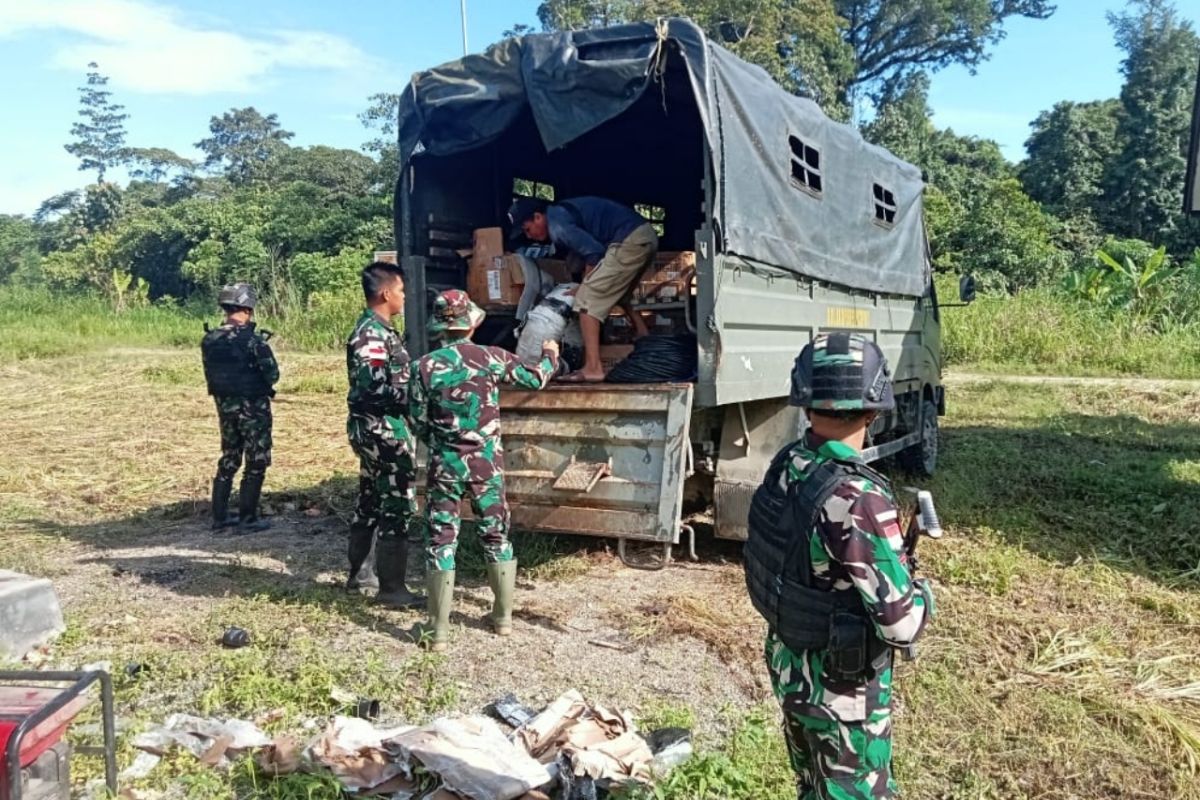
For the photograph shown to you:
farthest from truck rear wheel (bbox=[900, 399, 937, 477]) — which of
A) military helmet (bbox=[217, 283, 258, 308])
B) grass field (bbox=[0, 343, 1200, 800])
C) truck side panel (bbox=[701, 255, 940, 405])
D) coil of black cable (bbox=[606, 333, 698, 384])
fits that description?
military helmet (bbox=[217, 283, 258, 308])

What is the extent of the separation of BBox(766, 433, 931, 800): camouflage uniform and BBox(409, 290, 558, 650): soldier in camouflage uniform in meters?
2.28

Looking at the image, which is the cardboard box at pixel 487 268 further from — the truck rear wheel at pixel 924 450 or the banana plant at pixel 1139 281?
the banana plant at pixel 1139 281

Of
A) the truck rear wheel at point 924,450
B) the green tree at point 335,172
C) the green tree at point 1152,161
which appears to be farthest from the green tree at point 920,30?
the truck rear wheel at point 924,450

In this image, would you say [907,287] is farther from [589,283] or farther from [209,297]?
[209,297]

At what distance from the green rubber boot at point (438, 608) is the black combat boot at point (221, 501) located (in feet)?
10.1

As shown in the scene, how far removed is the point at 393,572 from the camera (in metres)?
5.15

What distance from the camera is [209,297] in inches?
1141

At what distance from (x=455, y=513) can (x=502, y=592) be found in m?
0.44

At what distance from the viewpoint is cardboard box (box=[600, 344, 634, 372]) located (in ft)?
18.9

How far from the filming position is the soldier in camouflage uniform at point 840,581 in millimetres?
2152

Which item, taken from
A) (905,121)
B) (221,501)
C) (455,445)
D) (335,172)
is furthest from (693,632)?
(335,172)

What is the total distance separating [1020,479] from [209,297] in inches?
1028

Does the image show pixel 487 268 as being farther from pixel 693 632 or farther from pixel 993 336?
pixel 993 336

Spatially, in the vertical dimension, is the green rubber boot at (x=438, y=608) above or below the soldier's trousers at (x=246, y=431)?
below
